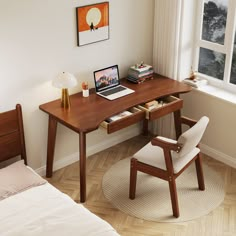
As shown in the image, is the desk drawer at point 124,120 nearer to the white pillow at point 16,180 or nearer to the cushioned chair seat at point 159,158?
the cushioned chair seat at point 159,158

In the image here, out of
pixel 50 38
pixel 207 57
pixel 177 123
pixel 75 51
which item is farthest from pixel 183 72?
pixel 50 38

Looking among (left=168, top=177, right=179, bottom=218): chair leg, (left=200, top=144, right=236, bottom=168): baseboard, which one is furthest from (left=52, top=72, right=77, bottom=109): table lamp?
(left=200, top=144, right=236, bottom=168): baseboard

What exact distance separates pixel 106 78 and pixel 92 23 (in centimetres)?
53

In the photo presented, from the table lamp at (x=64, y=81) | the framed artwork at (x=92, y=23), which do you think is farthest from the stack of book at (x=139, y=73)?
the table lamp at (x=64, y=81)

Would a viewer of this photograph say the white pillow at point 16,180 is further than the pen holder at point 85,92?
No

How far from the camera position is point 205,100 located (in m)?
4.46

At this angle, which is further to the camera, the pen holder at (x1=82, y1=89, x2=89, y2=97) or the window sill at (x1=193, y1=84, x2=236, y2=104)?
the window sill at (x1=193, y1=84, x2=236, y2=104)

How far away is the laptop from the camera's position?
418 centimetres

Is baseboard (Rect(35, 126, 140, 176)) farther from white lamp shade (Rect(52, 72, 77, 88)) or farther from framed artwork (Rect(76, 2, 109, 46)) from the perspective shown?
framed artwork (Rect(76, 2, 109, 46))

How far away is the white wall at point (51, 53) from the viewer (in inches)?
143

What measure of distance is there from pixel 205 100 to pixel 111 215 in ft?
4.94

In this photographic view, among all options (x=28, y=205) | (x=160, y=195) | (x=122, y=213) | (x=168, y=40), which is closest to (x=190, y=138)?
(x=160, y=195)

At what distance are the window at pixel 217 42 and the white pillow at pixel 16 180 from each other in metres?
2.08

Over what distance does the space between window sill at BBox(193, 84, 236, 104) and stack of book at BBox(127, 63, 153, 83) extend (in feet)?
1.65
